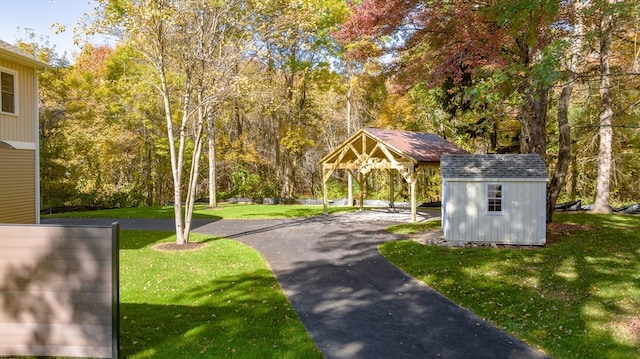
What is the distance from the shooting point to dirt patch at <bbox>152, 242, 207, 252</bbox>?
509 inches

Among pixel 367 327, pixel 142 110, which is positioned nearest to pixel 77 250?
pixel 367 327

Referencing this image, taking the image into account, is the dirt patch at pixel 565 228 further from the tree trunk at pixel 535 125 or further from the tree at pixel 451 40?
the tree at pixel 451 40

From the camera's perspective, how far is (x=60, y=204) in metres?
26.4

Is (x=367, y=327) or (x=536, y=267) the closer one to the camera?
(x=367, y=327)

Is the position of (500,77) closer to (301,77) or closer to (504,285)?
(504,285)

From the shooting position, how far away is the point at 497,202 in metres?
13.4

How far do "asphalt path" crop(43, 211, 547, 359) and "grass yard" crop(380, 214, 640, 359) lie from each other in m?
0.47

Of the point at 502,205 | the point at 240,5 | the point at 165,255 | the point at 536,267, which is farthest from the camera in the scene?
the point at 240,5

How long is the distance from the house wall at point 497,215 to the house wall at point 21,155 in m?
13.5

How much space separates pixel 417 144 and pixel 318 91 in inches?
561

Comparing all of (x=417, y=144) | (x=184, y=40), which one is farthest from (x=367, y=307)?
(x=417, y=144)

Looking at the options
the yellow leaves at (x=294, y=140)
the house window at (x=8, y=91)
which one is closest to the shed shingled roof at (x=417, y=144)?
the yellow leaves at (x=294, y=140)

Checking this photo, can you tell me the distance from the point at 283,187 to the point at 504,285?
2515cm

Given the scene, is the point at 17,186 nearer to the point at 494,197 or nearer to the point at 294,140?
the point at 494,197
